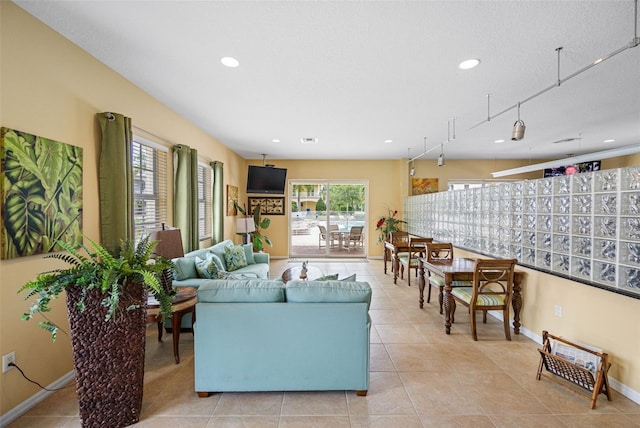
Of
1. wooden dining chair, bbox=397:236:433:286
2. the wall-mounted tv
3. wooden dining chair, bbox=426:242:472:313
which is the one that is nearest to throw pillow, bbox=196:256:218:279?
wooden dining chair, bbox=426:242:472:313

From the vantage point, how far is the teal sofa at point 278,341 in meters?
2.13

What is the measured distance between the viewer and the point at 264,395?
224 centimetres

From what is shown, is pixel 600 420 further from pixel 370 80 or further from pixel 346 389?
pixel 370 80

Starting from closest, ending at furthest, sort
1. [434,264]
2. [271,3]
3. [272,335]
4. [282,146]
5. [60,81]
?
[271,3] < [272,335] < [60,81] < [434,264] < [282,146]

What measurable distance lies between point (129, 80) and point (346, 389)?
12.1 feet

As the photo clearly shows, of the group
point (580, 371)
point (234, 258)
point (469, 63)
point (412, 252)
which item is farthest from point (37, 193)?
point (412, 252)

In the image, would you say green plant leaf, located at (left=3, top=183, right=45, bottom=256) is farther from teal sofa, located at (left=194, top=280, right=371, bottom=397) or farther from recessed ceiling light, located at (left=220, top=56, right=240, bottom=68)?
recessed ceiling light, located at (left=220, top=56, right=240, bottom=68)

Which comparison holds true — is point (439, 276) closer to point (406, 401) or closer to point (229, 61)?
point (406, 401)

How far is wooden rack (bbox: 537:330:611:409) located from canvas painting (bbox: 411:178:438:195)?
5513 millimetres

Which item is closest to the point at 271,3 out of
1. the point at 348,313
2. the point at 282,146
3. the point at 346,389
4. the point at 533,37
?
the point at 533,37

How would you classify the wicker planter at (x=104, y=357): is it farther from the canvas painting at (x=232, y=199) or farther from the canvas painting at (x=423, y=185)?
the canvas painting at (x=423, y=185)

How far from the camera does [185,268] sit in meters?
3.52

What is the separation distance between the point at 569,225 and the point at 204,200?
5.37 metres

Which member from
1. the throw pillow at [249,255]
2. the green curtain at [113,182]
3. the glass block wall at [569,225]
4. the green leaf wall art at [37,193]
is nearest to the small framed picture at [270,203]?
the throw pillow at [249,255]
